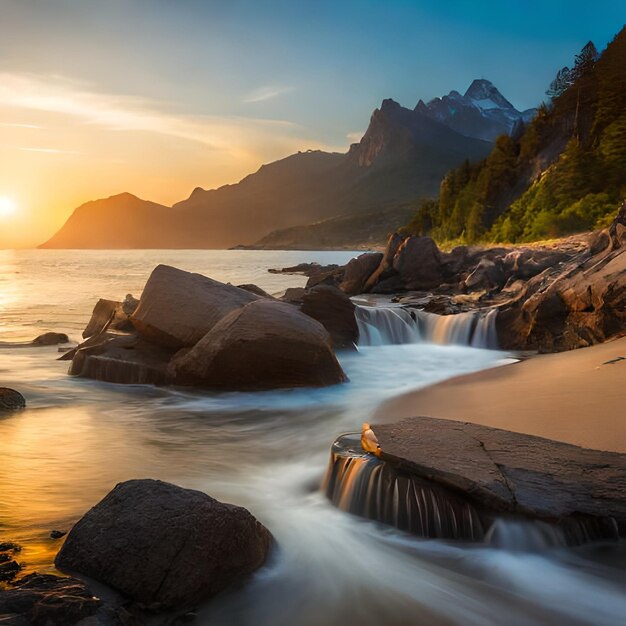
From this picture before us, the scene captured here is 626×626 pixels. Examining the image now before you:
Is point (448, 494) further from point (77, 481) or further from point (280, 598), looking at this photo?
point (77, 481)

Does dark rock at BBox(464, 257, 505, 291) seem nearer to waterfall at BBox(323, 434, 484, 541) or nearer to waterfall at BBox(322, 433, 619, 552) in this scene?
waterfall at BBox(323, 434, 484, 541)

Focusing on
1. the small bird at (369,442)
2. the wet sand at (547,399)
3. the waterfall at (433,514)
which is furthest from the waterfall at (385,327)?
the waterfall at (433,514)

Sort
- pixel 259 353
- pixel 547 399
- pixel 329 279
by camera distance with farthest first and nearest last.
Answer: pixel 329 279 < pixel 259 353 < pixel 547 399

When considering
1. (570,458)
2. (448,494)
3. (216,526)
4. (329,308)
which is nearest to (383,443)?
(448,494)

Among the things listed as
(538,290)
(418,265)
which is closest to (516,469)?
(538,290)

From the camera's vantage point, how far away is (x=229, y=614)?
403cm

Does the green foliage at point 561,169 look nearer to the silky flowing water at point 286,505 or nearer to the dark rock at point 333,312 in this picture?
the dark rock at point 333,312

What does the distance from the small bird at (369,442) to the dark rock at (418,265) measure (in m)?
23.6

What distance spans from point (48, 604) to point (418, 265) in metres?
28.2

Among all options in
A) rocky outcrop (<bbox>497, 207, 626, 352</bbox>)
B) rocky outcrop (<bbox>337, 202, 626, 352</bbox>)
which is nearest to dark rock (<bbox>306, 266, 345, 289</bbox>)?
rocky outcrop (<bbox>337, 202, 626, 352</bbox>)

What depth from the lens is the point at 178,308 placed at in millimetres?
11141

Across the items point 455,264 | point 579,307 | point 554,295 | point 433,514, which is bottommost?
point 433,514

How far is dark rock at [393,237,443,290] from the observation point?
2956cm

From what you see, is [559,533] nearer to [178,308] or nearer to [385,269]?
[178,308]
